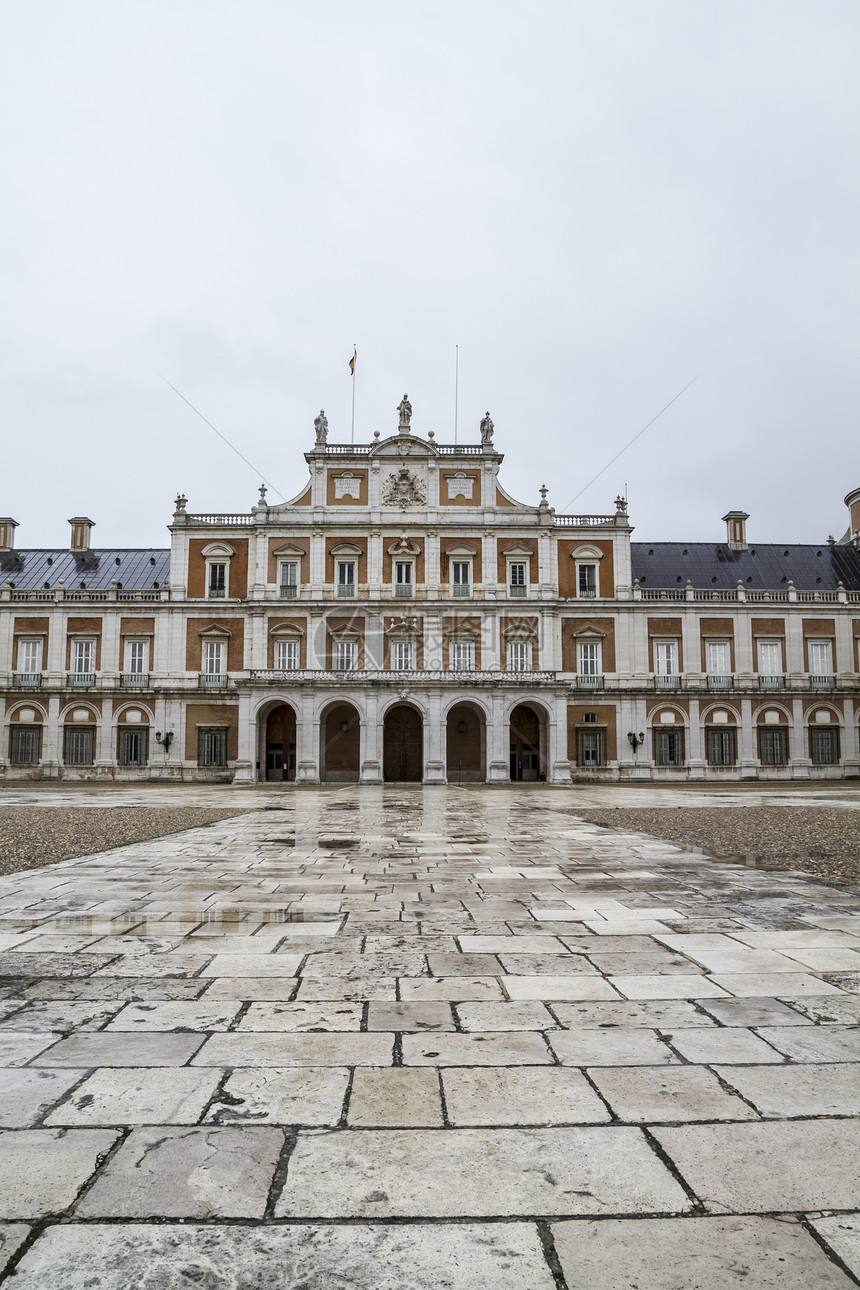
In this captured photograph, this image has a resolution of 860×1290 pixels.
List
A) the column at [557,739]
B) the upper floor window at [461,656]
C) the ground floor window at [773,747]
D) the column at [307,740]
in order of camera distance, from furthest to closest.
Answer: the ground floor window at [773,747] < the upper floor window at [461,656] < the column at [557,739] < the column at [307,740]

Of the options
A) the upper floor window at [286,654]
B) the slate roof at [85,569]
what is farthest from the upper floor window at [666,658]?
the slate roof at [85,569]

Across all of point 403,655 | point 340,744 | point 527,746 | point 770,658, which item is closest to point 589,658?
point 527,746

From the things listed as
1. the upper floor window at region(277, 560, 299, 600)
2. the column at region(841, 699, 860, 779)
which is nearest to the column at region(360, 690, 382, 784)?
the upper floor window at region(277, 560, 299, 600)

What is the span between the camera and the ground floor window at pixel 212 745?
148 feet

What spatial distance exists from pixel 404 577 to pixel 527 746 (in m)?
11.1

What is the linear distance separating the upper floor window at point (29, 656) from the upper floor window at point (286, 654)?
43.7ft

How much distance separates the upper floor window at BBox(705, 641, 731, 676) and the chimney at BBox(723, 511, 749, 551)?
8.10 metres

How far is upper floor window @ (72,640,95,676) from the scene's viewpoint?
153 feet

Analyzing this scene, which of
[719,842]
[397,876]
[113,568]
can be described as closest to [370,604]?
[113,568]

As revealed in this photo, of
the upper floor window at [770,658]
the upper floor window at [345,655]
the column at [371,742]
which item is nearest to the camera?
the column at [371,742]

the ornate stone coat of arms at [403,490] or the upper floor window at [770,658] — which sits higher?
the ornate stone coat of arms at [403,490]

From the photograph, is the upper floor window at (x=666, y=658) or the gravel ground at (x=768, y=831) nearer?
the gravel ground at (x=768, y=831)

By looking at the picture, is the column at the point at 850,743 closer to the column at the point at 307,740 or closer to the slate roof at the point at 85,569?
the column at the point at 307,740

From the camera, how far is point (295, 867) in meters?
11.4
